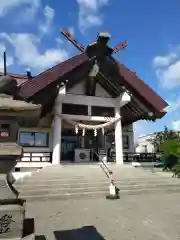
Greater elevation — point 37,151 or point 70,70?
point 70,70

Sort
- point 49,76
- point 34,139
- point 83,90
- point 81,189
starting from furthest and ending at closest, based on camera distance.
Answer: point 34,139
point 83,90
point 49,76
point 81,189

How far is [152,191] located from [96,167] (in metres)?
4.43

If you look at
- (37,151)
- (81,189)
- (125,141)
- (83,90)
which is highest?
(83,90)

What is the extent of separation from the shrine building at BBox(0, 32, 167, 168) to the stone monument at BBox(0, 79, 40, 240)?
8941mm

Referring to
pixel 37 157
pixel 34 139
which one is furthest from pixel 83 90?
pixel 37 157

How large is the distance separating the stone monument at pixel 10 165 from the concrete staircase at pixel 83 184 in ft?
17.3

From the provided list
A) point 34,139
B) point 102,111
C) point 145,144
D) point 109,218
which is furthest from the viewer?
point 145,144

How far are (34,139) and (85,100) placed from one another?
5.22m

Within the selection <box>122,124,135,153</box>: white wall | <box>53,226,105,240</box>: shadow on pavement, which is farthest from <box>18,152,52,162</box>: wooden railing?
<box>53,226,105,240</box>: shadow on pavement

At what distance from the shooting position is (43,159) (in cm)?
1673

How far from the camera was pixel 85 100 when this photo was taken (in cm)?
1673

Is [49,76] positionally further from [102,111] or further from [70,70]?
[102,111]

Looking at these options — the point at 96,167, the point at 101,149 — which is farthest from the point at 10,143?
the point at 101,149

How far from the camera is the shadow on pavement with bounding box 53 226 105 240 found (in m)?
5.24
